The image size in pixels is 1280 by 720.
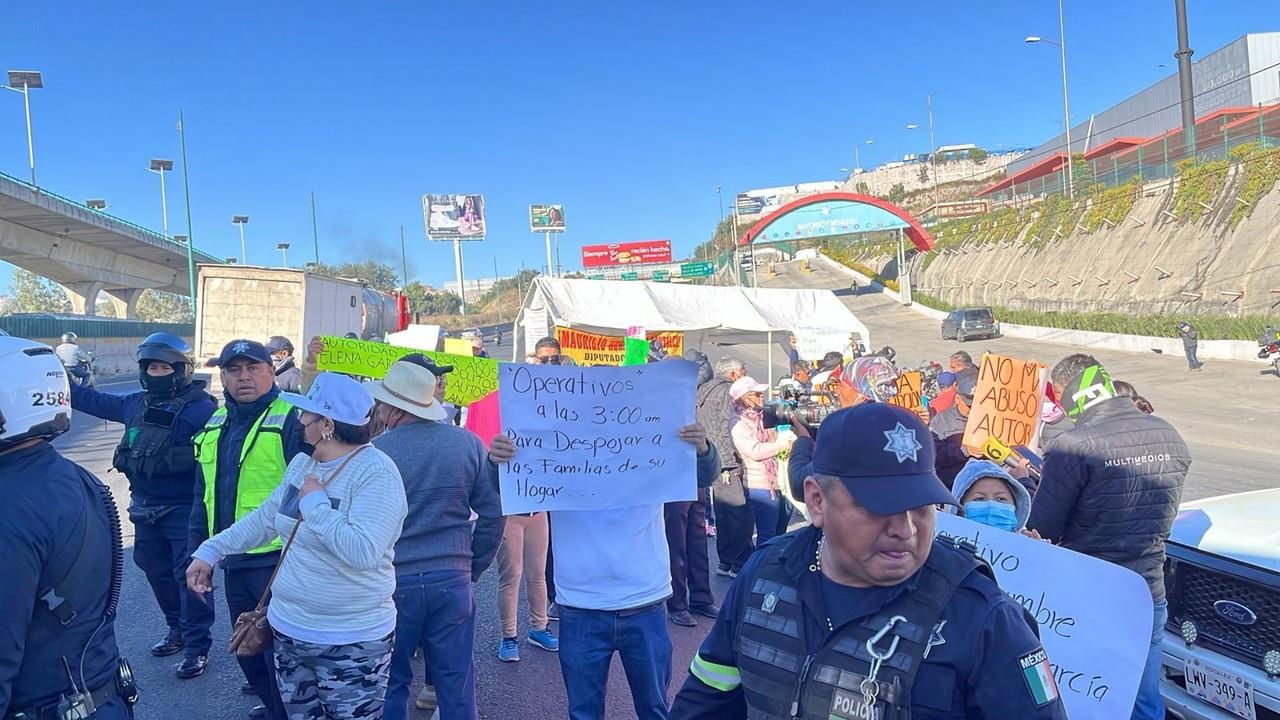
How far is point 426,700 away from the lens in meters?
4.81

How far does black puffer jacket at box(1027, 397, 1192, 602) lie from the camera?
3.57 metres

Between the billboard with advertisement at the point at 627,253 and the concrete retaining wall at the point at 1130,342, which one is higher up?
the billboard with advertisement at the point at 627,253

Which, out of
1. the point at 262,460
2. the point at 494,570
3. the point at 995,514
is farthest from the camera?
the point at 494,570

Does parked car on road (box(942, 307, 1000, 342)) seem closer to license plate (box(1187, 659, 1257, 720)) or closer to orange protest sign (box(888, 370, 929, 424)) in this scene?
orange protest sign (box(888, 370, 929, 424))

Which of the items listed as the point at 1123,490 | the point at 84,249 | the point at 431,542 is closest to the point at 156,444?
the point at 431,542

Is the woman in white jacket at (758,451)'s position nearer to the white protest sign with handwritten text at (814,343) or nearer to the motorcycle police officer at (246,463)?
the motorcycle police officer at (246,463)

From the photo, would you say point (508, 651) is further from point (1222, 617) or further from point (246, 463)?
Result: point (1222, 617)

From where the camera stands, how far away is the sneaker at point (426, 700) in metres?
4.79

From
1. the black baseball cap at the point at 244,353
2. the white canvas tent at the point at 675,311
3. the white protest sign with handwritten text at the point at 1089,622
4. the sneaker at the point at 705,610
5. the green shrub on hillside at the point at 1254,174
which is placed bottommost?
the sneaker at the point at 705,610

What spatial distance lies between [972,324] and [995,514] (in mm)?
35903

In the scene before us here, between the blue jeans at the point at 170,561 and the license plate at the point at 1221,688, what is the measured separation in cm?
521

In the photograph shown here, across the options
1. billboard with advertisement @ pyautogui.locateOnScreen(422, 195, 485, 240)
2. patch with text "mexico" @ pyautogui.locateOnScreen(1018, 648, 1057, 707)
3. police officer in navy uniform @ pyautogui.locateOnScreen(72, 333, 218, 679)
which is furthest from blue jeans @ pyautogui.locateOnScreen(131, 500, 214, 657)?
billboard with advertisement @ pyautogui.locateOnScreen(422, 195, 485, 240)

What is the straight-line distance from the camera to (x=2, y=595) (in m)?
2.25

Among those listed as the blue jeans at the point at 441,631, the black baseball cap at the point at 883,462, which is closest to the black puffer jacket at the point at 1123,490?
the black baseball cap at the point at 883,462
